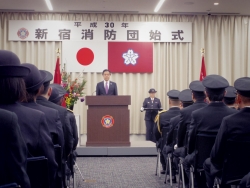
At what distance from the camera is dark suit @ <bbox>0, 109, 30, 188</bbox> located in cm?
164

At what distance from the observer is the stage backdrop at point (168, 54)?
12039 mm

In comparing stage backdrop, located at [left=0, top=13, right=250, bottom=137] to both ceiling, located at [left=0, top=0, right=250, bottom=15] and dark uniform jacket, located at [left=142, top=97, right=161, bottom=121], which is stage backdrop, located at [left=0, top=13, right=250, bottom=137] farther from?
dark uniform jacket, located at [left=142, top=97, right=161, bottom=121]

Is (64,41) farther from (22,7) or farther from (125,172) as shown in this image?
(125,172)

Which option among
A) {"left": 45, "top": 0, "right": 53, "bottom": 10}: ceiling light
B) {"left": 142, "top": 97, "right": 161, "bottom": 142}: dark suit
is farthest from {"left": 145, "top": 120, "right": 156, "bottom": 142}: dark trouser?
{"left": 45, "top": 0, "right": 53, "bottom": 10}: ceiling light

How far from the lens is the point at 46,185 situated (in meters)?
2.31

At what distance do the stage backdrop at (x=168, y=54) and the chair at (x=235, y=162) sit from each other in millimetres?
9303

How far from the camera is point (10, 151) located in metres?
1.66

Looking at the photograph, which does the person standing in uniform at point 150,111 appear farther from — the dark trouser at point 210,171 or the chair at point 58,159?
the chair at point 58,159

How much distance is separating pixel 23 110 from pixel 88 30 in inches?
385

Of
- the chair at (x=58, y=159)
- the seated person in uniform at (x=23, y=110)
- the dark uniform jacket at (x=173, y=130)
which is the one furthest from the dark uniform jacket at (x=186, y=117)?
the seated person in uniform at (x=23, y=110)

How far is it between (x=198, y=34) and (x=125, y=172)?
22.2 feet

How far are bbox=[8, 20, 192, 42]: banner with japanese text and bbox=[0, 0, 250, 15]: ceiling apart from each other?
36cm

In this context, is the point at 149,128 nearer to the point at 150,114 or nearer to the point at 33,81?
the point at 150,114

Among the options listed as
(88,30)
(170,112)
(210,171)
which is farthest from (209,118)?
(88,30)
